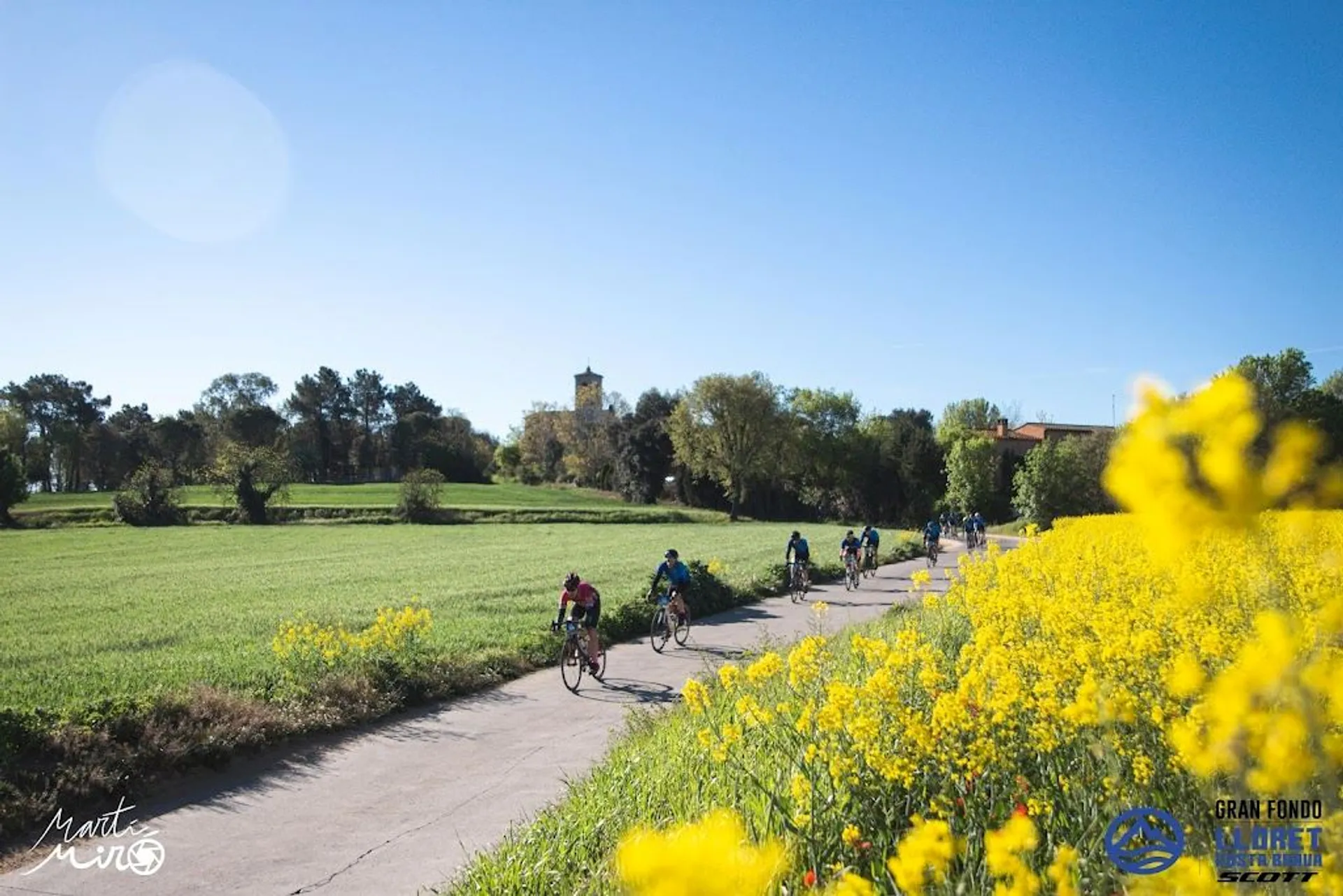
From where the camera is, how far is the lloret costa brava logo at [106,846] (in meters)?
6.26

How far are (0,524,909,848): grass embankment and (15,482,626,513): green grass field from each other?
1845 cm

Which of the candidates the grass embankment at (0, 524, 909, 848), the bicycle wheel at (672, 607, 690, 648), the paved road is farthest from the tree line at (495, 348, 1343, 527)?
the paved road

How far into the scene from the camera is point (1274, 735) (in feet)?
6.21

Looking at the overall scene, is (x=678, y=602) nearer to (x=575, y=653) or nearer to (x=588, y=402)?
(x=575, y=653)

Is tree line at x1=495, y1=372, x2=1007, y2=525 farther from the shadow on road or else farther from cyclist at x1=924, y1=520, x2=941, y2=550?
the shadow on road

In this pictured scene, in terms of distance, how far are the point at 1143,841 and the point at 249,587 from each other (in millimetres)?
24106

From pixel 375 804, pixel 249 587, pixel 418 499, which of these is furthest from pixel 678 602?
pixel 418 499

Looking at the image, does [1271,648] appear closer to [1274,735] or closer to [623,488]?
[1274,735]

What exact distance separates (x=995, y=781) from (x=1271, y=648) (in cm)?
324

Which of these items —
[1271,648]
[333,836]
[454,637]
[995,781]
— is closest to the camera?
[1271,648]

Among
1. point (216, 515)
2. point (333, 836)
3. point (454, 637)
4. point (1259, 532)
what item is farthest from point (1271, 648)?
point (216, 515)

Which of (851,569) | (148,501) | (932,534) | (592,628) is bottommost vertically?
(851,569)

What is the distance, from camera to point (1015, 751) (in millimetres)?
4590

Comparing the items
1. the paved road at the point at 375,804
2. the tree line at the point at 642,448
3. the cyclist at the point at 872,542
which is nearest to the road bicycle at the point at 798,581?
the cyclist at the point at 872,542
